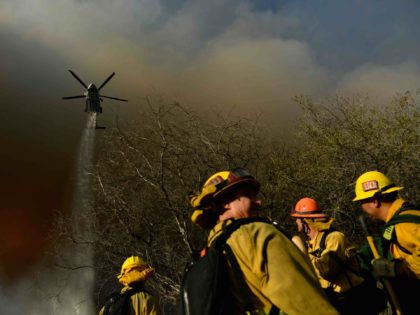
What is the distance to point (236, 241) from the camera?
1929 millimetres

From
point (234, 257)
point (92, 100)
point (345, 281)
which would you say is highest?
point (92, 100)

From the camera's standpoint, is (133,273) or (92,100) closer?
(133,273)

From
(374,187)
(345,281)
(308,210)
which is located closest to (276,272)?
(374,187)

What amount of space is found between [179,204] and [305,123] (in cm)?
544

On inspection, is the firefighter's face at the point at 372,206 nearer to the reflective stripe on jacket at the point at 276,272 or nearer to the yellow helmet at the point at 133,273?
the reflective stripe on jacket at the point at 276,272

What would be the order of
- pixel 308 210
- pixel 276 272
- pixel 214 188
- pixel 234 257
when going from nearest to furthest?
pixel 276 272 < pixel 234 257 < pixel 214 188 < pixel 308 210

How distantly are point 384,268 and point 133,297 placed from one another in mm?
2778

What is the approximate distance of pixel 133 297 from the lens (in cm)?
466

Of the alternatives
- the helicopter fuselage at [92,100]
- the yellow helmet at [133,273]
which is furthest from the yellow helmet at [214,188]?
the helicopter fuselage at [92,100]

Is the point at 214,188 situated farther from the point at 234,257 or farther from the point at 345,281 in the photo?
the point at 345,281

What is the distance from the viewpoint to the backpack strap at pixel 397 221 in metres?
3.03

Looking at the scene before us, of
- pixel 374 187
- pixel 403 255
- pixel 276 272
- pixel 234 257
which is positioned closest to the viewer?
pixel 276 272

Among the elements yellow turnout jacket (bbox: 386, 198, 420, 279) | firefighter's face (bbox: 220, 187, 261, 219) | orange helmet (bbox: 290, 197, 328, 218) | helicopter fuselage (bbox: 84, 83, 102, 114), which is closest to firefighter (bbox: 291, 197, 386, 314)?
orange helmet (bbox: 290, 197, 328, 218)

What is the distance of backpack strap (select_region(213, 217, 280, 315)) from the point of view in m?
1.84
